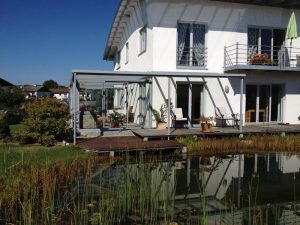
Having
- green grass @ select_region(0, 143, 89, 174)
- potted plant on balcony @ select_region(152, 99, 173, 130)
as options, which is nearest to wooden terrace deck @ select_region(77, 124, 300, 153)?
potted plant on balcony @ select_region(152, 99, 173, 130)

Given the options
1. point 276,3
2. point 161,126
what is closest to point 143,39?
point 161,126

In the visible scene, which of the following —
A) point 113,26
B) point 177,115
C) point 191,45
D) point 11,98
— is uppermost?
point 113,26

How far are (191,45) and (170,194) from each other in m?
11.3

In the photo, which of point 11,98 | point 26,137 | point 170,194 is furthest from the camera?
point 11,98

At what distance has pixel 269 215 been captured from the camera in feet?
22.9

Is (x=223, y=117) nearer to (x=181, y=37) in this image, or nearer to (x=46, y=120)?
(x=181, y=37)

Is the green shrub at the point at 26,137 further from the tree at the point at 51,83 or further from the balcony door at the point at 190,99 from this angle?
the tree at the point at 51,83

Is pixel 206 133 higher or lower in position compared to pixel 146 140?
higher

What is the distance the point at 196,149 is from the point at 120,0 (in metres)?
10.2

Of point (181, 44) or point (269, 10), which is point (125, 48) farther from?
point (269, 10)

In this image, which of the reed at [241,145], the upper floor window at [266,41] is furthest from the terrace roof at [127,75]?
the upper floor window at [266,41]

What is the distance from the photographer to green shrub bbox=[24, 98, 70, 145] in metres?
13.7

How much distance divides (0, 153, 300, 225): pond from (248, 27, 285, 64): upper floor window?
8075 mm

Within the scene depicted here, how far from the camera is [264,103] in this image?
20047mm
